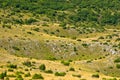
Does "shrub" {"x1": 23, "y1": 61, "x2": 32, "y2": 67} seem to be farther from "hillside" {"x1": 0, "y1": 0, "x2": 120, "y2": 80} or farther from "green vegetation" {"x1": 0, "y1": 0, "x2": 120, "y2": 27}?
"green vegetation" {"x1": 0, "y1": 0, "x2": 120, "y2": 27}

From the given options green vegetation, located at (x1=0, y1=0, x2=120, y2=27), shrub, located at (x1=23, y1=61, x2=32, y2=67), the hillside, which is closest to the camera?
the hillside

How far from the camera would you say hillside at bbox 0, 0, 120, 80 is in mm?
61438

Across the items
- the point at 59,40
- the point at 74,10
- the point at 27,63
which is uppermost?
the point at 27,63

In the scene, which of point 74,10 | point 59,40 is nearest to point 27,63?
point 59,40

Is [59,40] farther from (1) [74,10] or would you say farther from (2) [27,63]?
(1) [74,10]

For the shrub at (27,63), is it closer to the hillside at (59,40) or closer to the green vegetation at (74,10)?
the hillside at (59,40)

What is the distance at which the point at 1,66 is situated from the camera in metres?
57.9

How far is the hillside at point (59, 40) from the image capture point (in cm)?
6144

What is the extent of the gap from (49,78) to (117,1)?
478ft

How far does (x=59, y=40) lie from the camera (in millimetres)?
107688

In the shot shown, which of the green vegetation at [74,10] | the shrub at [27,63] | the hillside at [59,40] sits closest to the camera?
the hillside at [59,40]

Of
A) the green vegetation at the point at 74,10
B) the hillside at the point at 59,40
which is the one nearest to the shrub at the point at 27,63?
the hillside at the point at 59,40

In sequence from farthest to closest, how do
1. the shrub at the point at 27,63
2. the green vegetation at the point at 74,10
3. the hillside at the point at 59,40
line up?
the green vegetation at the point at 74,10 → the shrub at the point at 27,63 → the hillside at the point at 59,40

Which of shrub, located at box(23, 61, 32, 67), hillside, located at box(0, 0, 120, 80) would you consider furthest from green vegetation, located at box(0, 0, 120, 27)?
shrub, located at box(23, 61, 32, 67)
